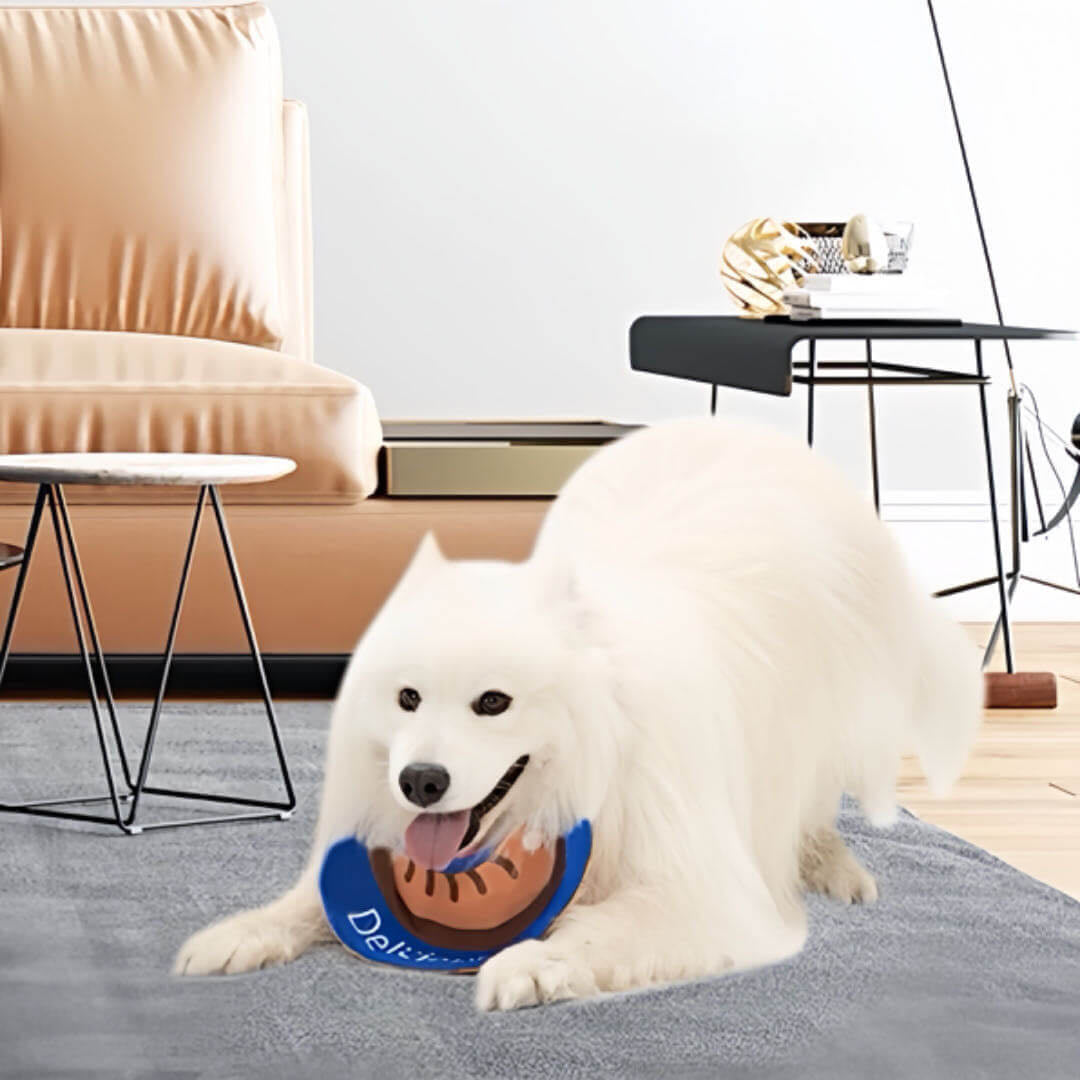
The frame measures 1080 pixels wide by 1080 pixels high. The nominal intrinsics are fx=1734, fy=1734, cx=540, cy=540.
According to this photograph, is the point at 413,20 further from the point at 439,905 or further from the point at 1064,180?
the point at 439,905

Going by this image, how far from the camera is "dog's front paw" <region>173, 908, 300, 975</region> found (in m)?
1.37

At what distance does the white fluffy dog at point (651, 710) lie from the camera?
1271 mm

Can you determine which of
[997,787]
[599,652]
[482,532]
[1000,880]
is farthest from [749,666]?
[482,532]

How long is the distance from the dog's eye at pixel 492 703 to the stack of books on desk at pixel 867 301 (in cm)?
152

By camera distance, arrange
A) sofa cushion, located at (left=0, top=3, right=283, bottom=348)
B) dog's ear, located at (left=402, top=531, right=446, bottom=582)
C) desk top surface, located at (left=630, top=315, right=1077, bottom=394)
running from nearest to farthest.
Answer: dog's ear, located at (left=402, top=531, right=446, bottom=582)
desk top surface, located at (left=630, top=315, right=1077, bottom=394)
sofa cushion, located at (left=0, top=3, right=283, bottom=348)

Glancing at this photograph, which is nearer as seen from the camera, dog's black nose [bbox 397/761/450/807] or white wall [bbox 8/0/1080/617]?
dog's black nose [bbox 397/761/450/807]

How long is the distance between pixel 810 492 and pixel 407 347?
205 centimetres

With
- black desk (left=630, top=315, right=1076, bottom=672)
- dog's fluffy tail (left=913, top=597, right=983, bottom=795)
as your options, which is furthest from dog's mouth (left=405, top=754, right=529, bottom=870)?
black desk (left=630, top=315, right=1076, bottom=672)

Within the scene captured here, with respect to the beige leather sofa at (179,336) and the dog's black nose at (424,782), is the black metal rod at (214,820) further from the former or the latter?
the dog's black nose at (424,782)

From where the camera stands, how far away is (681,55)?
356cm

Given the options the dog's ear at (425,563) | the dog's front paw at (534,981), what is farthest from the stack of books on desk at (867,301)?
the dog's front paw at (534,981)

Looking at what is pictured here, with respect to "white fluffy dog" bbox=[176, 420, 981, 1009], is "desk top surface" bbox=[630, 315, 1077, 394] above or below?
above

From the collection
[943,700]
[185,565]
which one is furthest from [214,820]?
[943,700]

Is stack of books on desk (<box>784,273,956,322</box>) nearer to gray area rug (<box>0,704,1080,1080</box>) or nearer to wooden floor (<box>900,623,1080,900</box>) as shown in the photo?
wooden floor (<box>900,623,1080,900</box>)
